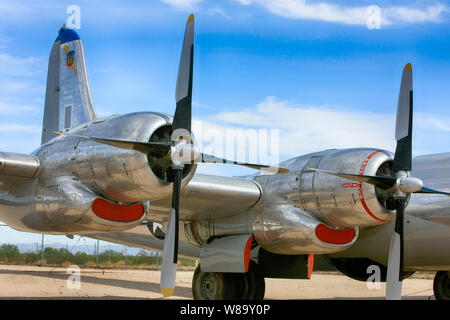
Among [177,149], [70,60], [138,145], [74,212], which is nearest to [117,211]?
[74,212]

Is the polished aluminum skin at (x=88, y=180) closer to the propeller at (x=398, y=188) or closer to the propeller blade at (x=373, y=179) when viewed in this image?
A: the propeller blade at (x=373, y=179)

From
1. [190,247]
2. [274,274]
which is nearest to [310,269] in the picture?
[274,274]

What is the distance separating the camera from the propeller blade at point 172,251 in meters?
7.64

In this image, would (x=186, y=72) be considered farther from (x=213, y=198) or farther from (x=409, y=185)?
(x=409, y=185)

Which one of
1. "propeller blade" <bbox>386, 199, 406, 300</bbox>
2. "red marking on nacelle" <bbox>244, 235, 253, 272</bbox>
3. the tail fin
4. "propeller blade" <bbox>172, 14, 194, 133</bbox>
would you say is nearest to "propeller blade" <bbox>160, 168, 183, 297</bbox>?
"propeller blade" <bbox>172, 14, 194, 133</bbox>

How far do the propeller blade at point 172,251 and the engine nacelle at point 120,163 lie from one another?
0.17 meters

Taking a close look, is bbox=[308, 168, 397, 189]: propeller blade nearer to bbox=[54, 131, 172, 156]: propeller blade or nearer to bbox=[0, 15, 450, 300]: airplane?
bbox=[0, 15, 450, 300]: airplane

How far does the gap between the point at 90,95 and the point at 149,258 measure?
82.1 feet

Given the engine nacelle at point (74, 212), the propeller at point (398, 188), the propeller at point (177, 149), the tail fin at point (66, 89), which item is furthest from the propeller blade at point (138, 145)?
the tail fin at point (66, 89)

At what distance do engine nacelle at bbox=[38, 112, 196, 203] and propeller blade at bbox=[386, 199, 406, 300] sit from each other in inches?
141

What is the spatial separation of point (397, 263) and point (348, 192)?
1430 millimetres

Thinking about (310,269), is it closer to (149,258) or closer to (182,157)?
(182,157)

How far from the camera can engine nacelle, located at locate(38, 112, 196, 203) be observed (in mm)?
7605

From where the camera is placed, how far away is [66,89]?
11.5m
